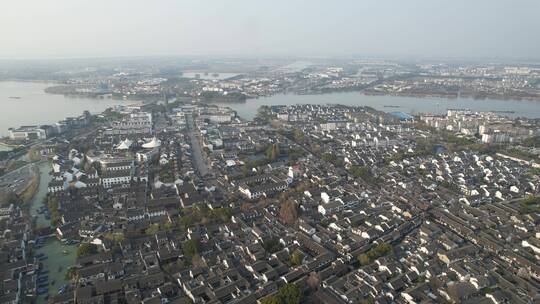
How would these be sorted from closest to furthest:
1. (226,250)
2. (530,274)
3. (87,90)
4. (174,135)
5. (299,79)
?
(530,274)
(226,250)
(174,135)
(87,90)
(299,79)

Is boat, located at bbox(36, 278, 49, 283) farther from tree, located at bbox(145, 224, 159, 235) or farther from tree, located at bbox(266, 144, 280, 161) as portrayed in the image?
tree, located at bbox(266, 144, 280, 161)

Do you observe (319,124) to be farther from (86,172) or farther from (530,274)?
(530,274)

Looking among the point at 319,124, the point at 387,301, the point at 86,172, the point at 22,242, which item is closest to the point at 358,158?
the point at 319,124

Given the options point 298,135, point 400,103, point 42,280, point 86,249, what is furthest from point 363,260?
point 400,103

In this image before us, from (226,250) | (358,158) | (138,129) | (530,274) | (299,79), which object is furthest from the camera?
(299,79)

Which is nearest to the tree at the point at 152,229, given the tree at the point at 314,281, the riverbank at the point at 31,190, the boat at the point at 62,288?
the boat at the point at 62,288

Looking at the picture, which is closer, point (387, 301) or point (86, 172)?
point (387, 301)
